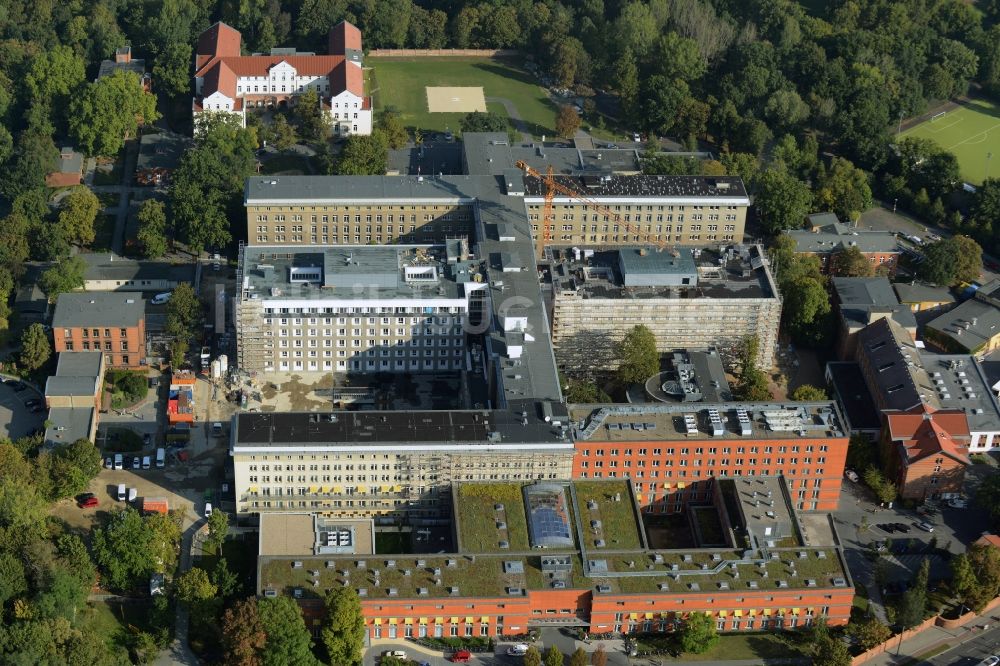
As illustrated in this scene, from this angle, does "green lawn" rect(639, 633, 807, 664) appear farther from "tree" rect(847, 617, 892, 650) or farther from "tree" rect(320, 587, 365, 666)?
"tree" rect(320, 587, 365, 666)

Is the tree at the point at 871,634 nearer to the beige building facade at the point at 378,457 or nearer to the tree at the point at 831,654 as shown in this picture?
the tree at the point at 831,654

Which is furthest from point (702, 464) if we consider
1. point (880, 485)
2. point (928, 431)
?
point (928, 431)

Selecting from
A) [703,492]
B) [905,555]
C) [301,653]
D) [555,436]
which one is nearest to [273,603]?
[301,653]

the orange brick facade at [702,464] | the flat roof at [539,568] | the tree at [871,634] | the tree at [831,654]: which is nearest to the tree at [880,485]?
the orange brick facade at [702,464]

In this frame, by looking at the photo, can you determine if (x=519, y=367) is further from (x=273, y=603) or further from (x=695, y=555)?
(x=273, y=603)

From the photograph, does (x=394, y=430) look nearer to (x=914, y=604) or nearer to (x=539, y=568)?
(x=539, y=568)

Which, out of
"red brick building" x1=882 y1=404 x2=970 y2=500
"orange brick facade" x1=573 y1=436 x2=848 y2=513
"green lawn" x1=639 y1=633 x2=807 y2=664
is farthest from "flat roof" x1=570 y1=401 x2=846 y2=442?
"green lawn" x1=639 y1=633 x2=807 y2=664
